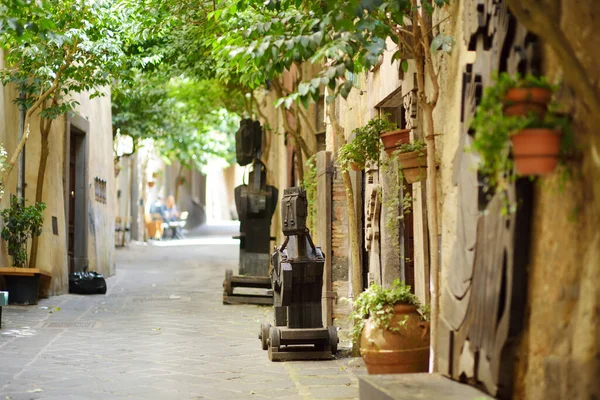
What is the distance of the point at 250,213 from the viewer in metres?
15.9

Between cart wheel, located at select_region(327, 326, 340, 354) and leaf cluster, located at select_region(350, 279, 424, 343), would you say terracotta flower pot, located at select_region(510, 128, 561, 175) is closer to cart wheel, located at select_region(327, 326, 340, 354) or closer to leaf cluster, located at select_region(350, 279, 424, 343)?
leaf cluster, located at select_region(350, 279, 424, 343)

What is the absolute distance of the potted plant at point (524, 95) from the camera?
4.02 m

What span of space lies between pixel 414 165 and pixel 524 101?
310cm

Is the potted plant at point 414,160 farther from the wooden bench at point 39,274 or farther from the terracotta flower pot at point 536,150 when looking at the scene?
the wooden bench at point 39,274

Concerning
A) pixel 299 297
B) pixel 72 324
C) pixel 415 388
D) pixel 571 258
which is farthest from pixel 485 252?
pixel 72 324

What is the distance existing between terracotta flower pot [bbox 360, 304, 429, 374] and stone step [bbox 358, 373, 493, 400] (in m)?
0.88

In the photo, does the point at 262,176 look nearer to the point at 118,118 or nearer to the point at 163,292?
the point at 163,292

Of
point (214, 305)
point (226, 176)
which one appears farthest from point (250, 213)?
point (226, 176)

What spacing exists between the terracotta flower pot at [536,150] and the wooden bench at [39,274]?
10.5 meters

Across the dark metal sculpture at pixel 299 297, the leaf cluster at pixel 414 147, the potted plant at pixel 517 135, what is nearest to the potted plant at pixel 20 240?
the dark metal sculpture at pixel 299 297

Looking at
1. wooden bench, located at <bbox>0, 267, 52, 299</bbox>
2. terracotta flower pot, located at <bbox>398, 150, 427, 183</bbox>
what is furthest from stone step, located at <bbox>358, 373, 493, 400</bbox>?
wooden bench, located at <bbox>0, 267, 52, 299</bbox>

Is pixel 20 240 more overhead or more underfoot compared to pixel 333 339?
more overhead

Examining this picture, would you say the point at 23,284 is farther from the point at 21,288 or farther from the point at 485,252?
the point at 485,252

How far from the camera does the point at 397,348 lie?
6523mm
